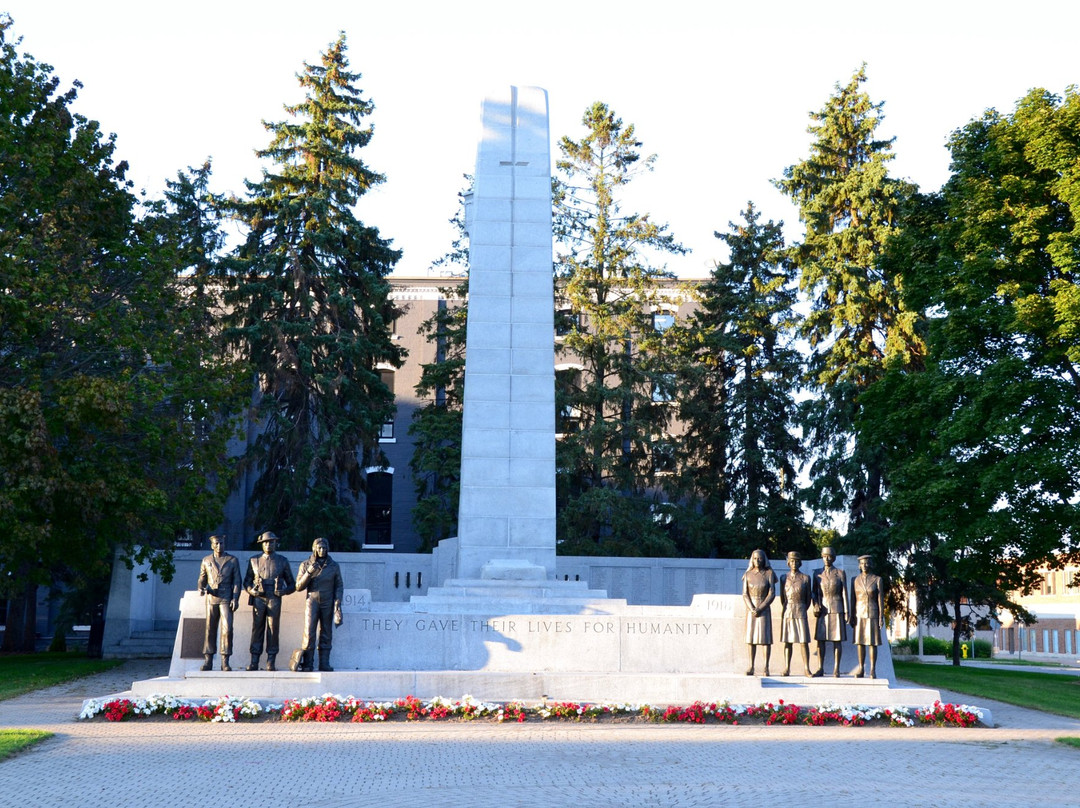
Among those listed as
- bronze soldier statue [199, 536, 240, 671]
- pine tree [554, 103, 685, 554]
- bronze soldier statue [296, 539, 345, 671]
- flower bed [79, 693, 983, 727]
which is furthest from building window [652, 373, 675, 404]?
bronze soldier statue [199, 536, 240, 671]

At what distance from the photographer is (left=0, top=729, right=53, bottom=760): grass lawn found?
11062 millimetres

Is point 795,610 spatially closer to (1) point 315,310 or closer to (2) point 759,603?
(2) point 759,603

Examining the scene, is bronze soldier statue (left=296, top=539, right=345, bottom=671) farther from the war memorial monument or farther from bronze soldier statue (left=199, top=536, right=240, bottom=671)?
bronze soldier statue (left=199, top=536, right=240, bottom=671)

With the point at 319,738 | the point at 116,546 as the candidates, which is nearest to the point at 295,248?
the point at 116,546

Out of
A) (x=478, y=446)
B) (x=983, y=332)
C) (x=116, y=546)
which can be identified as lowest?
(x=116, y=546)

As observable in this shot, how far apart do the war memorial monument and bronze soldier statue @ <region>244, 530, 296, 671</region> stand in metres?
0.19

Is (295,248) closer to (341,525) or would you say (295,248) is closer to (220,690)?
(341,525)

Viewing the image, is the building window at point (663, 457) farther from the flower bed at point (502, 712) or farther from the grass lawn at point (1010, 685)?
the flower bed at point (502, 712)

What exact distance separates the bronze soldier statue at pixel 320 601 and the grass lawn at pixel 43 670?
5252 mm

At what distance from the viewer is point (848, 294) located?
3023 cm

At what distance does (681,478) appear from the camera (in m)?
31.1

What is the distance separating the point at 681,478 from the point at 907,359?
685 centimetres

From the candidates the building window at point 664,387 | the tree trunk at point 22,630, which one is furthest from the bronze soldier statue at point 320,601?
the tree trunk at point 22,630

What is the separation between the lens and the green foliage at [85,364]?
1942cm
